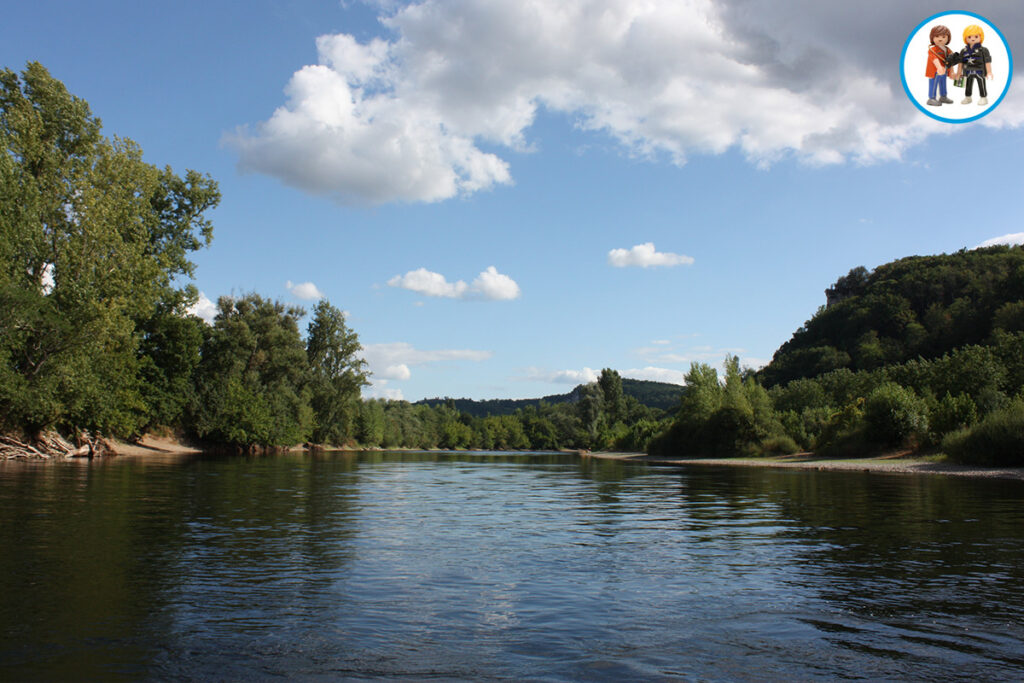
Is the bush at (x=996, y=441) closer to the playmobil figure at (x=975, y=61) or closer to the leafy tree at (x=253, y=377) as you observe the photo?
the playmobil figure at (x=975, y=61)

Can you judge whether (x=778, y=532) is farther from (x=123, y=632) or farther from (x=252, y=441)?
(x=252, y=441)

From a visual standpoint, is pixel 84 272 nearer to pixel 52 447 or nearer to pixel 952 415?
pixel 52 447

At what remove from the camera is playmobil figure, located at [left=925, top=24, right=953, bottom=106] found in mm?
21031

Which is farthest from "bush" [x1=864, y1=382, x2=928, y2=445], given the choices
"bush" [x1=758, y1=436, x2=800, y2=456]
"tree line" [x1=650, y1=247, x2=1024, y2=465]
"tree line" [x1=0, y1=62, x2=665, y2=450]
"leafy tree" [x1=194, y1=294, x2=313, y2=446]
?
"leafy tree" [x1=194, y1=294, x2=313, y2=446]

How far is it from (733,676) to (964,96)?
22.0 meters

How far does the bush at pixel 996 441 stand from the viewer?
3928cm

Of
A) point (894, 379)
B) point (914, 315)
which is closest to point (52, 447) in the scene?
point (894, 379)

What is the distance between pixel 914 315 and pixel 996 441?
101 metres

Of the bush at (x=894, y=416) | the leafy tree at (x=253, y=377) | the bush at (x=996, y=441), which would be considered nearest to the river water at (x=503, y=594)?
the bush at (x=996, y=441)

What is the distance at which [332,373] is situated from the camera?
109m

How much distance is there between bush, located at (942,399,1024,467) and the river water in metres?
24.5

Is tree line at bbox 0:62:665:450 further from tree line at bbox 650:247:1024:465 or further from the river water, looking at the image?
tree line at bbox 650:247:1024:465

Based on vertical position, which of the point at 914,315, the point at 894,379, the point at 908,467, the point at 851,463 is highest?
the point at 914,315

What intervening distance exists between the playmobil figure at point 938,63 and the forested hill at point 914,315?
317ft
